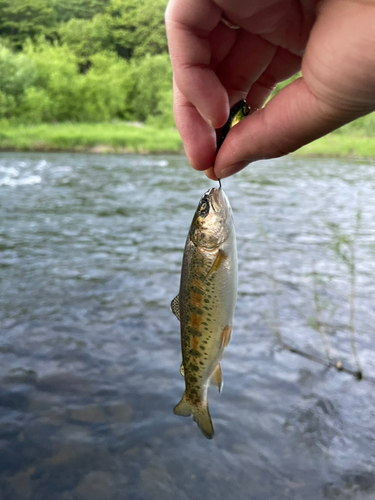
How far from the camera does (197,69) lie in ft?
6.36

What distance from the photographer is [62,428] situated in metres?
4.56

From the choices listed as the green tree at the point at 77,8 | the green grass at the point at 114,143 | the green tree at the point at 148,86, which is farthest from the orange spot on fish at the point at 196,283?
the green tree at the point at 77,8

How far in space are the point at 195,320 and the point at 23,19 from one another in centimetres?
7851

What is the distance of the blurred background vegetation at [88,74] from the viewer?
37.9m

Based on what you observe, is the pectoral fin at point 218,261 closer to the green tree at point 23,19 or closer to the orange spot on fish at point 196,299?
the orange spot on fish at point 196,299

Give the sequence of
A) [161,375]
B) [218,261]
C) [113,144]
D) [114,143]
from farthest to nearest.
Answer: [114,143] → [113,144] → [161,375] → [218,261]

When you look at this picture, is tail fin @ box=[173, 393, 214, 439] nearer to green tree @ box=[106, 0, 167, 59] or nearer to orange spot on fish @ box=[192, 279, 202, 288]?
orange spot on fish @ box=[192, 279, 202, 288]

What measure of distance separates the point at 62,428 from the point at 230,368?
6.83 feet

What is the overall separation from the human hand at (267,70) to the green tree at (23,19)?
243 feet

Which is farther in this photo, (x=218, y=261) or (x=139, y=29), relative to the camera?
(x=139, y=29)

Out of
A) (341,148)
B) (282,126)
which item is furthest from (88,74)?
(282,126)

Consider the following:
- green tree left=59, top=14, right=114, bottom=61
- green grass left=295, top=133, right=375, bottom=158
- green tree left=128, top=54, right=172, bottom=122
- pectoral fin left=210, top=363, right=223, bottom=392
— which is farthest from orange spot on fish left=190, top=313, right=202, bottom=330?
green tree left=59, top=14, right=114, bottom=61

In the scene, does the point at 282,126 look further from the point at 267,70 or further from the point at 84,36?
the point at 84,36

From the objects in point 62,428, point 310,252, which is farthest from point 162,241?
point 62,428
